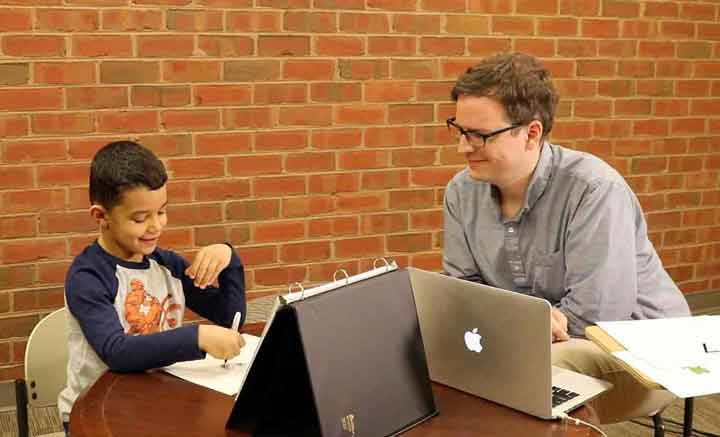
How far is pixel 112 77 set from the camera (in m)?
2.85

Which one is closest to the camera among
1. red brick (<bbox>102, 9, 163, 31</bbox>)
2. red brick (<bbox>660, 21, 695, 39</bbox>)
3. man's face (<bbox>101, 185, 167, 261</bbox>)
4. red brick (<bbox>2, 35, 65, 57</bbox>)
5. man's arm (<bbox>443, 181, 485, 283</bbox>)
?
man's face (<bbox>101, 185, 167, 261</bbox>)

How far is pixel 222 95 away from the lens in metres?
3.03

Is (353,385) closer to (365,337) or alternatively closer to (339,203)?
(365,337)

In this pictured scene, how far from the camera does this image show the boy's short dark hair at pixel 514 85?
1.94 meters

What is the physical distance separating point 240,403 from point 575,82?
9.25 feet

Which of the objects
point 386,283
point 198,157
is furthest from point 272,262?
point 386,283

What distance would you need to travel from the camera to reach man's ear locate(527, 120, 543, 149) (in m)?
1.99

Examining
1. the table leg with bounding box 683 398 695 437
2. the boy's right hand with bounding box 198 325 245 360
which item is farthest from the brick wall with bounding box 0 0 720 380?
the table leg with bounding box 683 398 695 437

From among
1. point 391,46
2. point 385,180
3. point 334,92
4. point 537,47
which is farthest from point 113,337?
point 537,47

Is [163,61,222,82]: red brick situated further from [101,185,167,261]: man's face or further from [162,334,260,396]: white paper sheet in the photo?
[162,334,260,396]: white paper sheet

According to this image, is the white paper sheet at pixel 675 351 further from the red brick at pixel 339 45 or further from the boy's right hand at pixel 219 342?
the red brick at pixel 339 45

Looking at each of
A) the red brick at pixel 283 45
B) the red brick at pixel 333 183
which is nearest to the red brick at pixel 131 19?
the red brick at pixel 283 45

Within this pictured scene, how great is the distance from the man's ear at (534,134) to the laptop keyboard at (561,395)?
0.72 metres

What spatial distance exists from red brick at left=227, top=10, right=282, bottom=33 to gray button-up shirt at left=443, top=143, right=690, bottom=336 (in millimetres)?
1178
